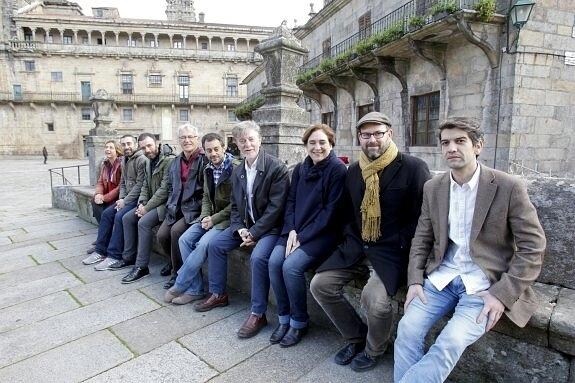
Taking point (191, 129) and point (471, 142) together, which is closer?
point (471, 142)

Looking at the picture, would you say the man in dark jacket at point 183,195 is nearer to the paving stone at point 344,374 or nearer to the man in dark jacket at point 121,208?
the man in dark jacket at point 121,208

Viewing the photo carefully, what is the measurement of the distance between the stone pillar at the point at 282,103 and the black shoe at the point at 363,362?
8.42 feet

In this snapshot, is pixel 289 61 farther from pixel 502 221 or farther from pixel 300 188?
pixel 502 221

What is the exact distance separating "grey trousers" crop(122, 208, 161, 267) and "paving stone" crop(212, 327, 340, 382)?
7.21 feet

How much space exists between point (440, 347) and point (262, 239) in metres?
1.67

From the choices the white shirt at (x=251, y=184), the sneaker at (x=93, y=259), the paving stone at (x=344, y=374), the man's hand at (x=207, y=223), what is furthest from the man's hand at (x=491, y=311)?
the sneaker at (x=93, y=259)

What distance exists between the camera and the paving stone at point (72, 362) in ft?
7.83

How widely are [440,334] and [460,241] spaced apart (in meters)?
0.55

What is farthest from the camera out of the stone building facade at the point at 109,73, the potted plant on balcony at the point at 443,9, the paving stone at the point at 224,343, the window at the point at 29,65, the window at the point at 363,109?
the window at the point at 29,65

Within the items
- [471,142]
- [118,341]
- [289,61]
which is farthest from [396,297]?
[289,61]

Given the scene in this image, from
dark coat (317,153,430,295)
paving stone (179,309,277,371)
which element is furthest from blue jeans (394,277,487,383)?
paving stone (179,309,277,371)

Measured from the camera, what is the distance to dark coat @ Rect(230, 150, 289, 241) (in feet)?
10.3

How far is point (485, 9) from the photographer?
7.84m

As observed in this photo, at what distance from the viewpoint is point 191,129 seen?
4.02 meters
